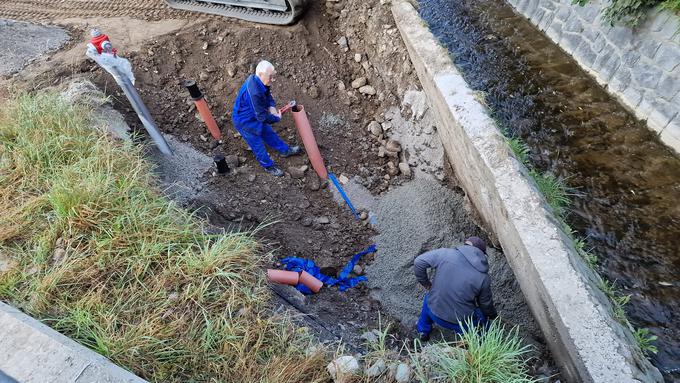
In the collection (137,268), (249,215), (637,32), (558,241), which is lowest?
(249,215)

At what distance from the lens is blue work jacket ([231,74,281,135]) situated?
185 inches

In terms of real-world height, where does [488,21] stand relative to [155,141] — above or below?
above

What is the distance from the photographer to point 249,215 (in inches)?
175

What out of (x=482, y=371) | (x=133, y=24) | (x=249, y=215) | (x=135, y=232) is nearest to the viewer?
(x=482, y=371)

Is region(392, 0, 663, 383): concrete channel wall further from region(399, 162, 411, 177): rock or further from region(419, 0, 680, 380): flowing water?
region(419, 0, 680, 380): flowing water

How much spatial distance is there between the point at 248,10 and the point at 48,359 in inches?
227

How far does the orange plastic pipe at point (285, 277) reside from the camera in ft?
11.7

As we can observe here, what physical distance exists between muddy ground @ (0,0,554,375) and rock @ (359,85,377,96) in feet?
0.20

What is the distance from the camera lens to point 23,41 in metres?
6.20

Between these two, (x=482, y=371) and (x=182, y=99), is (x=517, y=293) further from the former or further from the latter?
(x=182, y=99)

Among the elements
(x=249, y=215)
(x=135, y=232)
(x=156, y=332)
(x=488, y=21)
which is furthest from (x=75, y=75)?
(x=488, y=21)

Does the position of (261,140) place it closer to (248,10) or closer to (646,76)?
(248,10)

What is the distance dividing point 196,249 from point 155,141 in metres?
2.00

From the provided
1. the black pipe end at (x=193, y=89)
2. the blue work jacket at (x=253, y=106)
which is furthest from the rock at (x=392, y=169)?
the black pipe end at (x=193, y=89)
